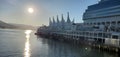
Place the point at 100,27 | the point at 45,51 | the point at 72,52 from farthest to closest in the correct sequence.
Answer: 1. the point at 100,27
2. the point at 72,52
3. the point at 45,51

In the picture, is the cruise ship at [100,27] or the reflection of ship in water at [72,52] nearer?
the reflection of ship in water at [72,52]

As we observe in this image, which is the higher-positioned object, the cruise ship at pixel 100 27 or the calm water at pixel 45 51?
the cruise ship at pixel 100 27

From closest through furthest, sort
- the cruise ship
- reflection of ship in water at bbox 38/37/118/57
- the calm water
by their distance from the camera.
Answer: the calm water, reflection of ship in water at bbox 38/37/118/57, the cruise ship

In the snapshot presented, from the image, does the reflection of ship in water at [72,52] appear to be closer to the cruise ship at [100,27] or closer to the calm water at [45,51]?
the calm water at [45,51]

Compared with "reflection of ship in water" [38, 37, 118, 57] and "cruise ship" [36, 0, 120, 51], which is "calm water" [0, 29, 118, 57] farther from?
"cruise ship" [36, 0, 120, 51]

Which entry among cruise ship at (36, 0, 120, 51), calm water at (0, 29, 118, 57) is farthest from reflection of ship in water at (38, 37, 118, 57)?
cruise ship at (36, 0, 120, 51)

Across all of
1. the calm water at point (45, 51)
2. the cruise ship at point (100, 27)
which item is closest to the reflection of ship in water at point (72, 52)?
the calm water at point (45, 51)

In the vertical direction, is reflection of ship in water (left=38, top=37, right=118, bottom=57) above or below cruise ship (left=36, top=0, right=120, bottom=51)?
below

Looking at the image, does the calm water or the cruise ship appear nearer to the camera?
the calm water

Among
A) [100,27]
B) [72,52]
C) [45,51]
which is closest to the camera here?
[45,51]

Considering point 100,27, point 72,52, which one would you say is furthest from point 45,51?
point 100,27

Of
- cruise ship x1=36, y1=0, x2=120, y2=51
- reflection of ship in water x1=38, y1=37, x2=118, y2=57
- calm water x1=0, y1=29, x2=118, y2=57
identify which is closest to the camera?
calm water x1=0, y1=29, x2=118, y2=57

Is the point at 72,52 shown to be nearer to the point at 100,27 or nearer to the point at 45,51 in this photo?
the point at 45,51

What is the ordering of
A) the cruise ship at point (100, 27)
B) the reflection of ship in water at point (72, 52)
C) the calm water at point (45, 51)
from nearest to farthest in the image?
the calm water at point (45, 51), the reflection of ship in water at point (72, 52), the cruise ship at point (100, 27)
